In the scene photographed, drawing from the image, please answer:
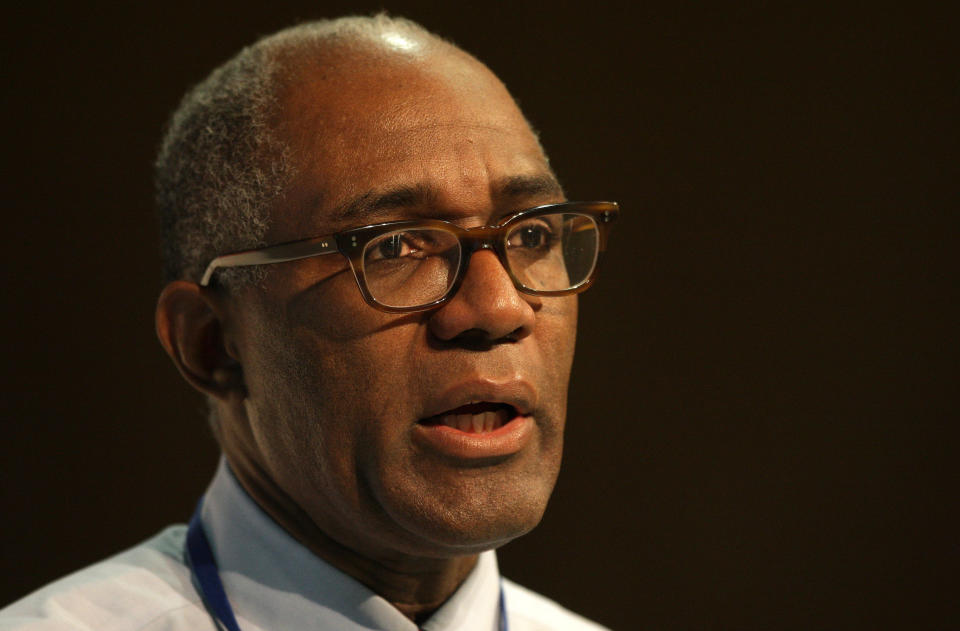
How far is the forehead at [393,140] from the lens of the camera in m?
1.28

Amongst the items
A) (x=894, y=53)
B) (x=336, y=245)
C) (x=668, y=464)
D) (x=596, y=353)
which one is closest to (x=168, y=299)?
(x=336, y=245)

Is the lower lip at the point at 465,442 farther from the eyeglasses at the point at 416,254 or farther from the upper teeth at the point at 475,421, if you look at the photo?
the eyeglasses at the point at 416,254

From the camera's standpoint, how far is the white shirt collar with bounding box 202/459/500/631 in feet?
4.48

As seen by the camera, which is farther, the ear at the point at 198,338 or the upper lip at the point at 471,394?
the ear at the point at 198,338

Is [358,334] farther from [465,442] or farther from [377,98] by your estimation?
[377,98]

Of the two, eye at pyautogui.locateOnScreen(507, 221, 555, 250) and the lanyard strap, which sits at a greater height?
eye at pyautogui.locateOnScreen(507, 221, 555, 250)

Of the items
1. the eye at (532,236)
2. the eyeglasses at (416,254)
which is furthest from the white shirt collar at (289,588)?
the eye at (532,236)

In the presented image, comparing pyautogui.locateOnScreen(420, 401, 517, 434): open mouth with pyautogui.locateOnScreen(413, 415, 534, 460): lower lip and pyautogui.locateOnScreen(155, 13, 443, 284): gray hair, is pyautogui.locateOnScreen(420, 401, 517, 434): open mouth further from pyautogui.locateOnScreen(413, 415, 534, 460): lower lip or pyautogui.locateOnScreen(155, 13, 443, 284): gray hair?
pyautogui.locateOnScreen(155, 13, 443, 284): gray hair

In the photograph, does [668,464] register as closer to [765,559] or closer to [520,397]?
[765,559]

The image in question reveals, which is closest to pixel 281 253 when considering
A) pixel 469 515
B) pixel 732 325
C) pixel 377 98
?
pixel 377 98

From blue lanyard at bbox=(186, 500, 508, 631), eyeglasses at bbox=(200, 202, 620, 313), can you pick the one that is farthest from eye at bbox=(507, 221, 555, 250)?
blue lanyard at bbox=(186, 500, 508, 631)

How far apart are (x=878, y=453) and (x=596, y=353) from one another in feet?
2.33

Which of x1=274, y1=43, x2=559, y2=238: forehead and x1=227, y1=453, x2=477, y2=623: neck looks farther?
x1=227, y1=453, x2=477, y2=623: neck

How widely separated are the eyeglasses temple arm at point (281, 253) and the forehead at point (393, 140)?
0.09 ft
